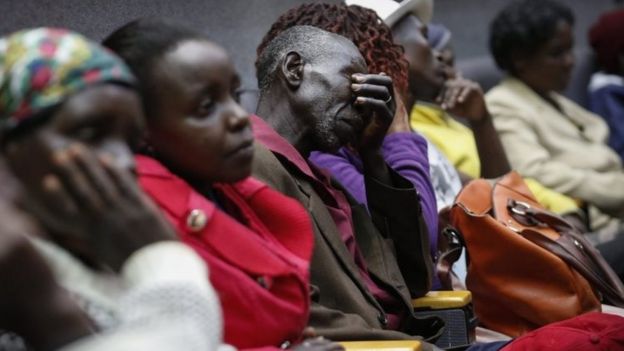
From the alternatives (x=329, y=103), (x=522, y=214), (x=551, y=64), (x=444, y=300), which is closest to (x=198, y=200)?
(x=329, y=103)

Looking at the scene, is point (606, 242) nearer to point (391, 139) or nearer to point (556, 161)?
point (556, 161)

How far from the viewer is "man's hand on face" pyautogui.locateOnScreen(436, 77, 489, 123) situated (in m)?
4.23

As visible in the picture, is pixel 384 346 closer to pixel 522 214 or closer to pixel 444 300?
pixel 444 300

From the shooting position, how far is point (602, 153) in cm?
511

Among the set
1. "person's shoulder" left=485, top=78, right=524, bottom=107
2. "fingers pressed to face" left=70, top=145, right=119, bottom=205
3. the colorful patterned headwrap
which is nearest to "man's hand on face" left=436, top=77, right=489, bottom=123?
"person's shoulder" left=485, top=78, right=524, bottom=107

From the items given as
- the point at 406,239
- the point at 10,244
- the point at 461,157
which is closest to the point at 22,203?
the point at 10,244

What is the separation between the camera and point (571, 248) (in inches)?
128

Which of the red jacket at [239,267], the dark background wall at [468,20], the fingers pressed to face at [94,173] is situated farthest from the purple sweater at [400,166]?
the dark background wall at [468,20]

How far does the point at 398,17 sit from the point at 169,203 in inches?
85.8

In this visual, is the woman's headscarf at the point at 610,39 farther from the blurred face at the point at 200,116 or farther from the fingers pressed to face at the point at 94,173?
the fingers pressed to face at the point at 94,173

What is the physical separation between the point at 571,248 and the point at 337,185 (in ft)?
2.29

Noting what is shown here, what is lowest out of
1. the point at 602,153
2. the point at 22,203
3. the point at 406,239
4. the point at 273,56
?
the point at 602,153

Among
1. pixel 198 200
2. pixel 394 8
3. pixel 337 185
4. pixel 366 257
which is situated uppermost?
pixel 198 200

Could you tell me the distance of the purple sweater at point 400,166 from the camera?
315cm
